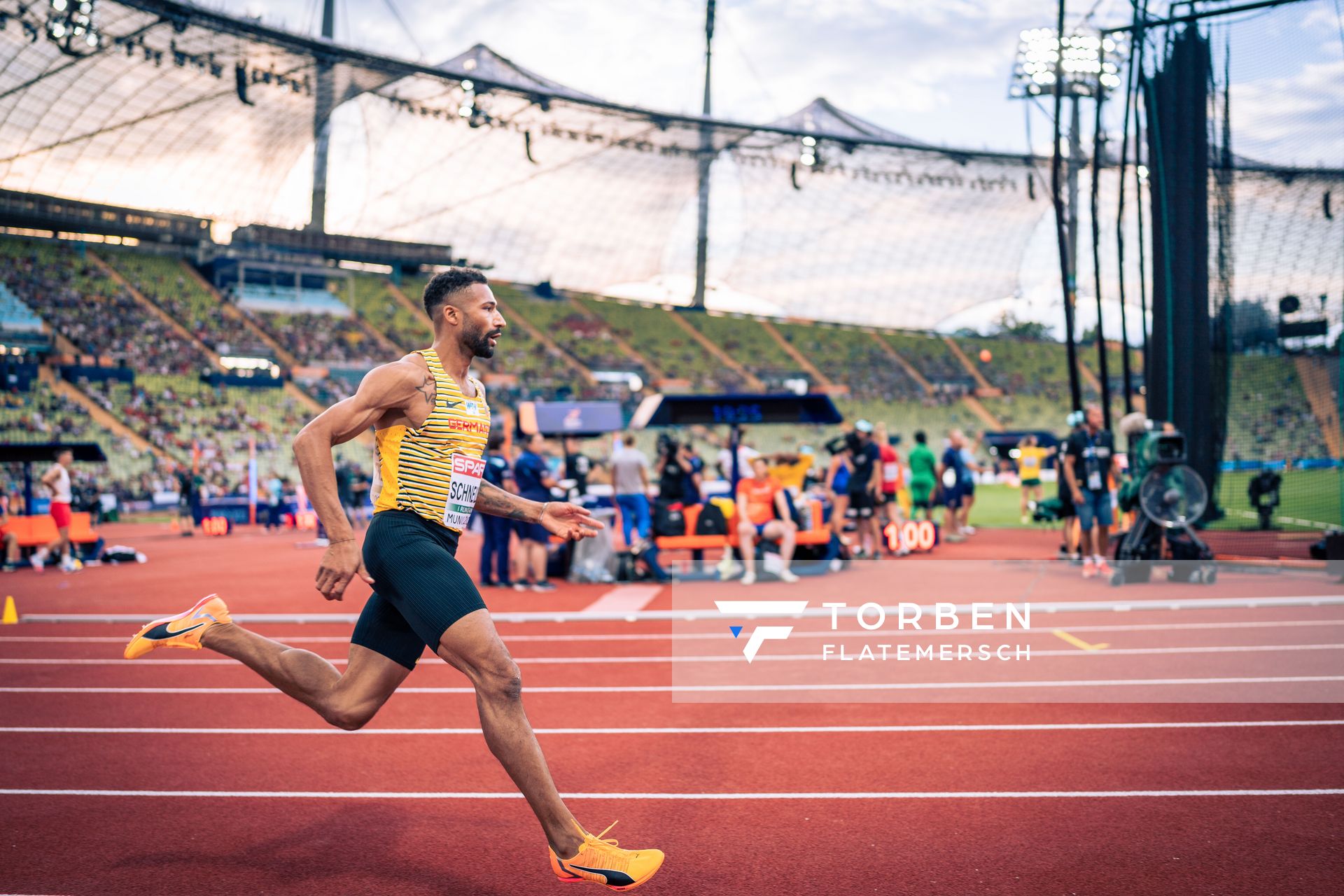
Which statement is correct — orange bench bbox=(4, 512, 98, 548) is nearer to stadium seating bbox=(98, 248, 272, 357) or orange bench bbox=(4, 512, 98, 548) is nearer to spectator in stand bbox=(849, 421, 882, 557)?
spectator in stand bbox=(849, 421, 882, 557)

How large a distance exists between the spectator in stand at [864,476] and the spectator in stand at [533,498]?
4.45 metres

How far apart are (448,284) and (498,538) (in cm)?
890

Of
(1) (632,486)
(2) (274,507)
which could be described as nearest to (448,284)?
(1) (632,486)

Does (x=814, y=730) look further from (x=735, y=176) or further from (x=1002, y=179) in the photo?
(x=1002, y=179)

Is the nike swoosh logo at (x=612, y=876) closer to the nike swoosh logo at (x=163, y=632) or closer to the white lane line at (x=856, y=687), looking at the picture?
the nike swoosh logo at (x=163, y=632)

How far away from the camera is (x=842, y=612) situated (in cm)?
1001

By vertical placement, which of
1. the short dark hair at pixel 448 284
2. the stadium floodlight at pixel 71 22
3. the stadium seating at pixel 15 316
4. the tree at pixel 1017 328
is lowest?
the short dark hair at pixel 448 284

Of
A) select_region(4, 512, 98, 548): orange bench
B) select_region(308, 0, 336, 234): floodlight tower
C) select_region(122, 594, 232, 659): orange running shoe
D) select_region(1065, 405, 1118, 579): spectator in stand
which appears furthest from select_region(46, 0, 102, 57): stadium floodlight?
select_region(122, 594, 232, 659): orange running shoe

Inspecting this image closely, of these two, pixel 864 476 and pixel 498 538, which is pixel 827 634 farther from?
pixel 864 476

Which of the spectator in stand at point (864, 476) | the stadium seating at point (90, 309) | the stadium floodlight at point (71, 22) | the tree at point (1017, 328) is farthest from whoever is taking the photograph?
the tree at point (1017, 328)

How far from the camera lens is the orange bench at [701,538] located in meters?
12.4

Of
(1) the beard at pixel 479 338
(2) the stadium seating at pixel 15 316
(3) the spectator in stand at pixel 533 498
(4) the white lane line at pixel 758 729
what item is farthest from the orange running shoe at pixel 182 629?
(2) the stadium seating at pixel 15 316

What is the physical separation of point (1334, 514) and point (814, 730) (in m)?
20.1

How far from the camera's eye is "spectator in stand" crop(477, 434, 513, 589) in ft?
40.7
